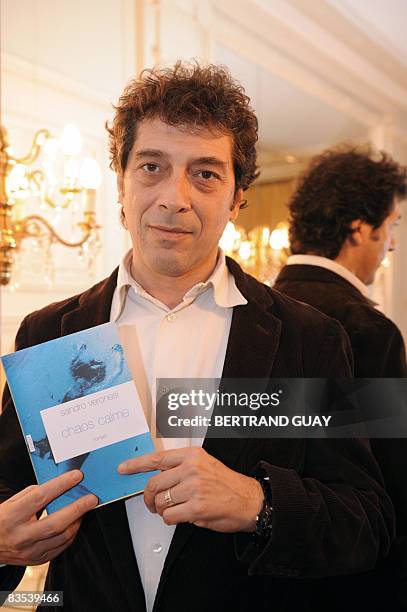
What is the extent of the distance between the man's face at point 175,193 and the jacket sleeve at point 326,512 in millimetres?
269

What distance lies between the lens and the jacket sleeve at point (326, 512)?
2.80 feet

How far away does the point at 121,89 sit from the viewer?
2.54 m

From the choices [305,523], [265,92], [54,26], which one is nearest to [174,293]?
[305,523]

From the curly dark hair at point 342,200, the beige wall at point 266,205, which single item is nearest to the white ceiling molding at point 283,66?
the beige wall at point 266,205

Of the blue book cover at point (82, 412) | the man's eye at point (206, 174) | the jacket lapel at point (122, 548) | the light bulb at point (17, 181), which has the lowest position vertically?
the jacket lapel at point (122, 548)

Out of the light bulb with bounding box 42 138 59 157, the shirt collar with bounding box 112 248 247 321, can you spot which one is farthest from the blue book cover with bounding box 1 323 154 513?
the light bulb with bounding box 42 138 59 157

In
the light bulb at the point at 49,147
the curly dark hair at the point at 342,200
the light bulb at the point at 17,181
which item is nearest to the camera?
the curly dark hair at the point at 342,200

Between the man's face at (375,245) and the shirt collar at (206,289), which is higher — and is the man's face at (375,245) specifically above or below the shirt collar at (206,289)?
above

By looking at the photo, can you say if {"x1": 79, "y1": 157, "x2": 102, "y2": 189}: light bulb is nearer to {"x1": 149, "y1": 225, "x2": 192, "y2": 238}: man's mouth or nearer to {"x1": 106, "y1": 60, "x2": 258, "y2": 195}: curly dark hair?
{"x1": 106, "y1": 60, "x2": 258, "y2": 195}: curly dark hair

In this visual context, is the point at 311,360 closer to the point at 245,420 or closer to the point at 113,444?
the point at 245,420

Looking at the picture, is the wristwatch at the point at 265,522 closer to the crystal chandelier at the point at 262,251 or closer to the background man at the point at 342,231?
the background man at the point at 342,231

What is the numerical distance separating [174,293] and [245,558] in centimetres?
42

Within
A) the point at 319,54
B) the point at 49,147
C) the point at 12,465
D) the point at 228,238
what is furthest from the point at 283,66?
the point at 12,465

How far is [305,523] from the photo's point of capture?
856mm
